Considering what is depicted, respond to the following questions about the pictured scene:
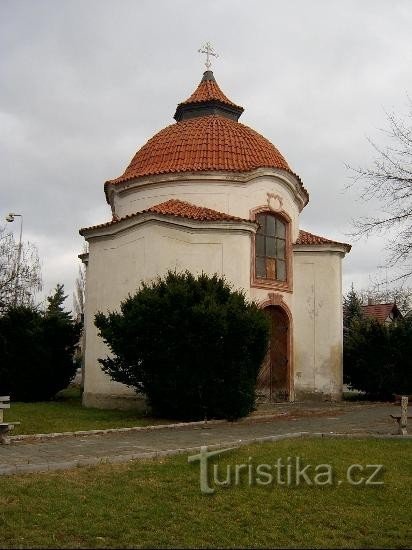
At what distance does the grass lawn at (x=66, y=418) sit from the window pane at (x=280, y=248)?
7.84 metres

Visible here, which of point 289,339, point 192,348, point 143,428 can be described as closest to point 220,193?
point 289,339

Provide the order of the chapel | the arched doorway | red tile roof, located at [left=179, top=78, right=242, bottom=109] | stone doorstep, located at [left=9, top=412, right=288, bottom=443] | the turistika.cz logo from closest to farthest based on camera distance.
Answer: the turistika.cz logo < stone doorstep, located at [left=9, top=412, right=288, bottom=443] < the chapel < the arched doorway < red tile roof, located at [left=179, top=78, right=242, bottom=109]

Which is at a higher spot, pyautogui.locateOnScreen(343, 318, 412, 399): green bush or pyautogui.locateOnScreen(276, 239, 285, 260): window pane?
pyautogui.locateOnScreen(276, 239, 285, 260): window pane

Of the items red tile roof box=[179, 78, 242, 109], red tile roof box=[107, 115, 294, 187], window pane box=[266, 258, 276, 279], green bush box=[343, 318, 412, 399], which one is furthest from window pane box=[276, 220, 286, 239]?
red tile roof box=[179, 78, 242, 109]

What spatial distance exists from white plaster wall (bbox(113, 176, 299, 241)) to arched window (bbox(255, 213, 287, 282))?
617 mm

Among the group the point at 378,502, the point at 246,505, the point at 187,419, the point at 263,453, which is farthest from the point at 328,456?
the point at 187,419

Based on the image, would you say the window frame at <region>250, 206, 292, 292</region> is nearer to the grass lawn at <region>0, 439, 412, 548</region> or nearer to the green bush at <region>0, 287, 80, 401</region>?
the green bush at <region>0, 287, 80, 401</region>

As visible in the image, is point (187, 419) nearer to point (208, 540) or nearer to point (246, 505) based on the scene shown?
point (246, 505)

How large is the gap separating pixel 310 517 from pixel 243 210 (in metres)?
15.0

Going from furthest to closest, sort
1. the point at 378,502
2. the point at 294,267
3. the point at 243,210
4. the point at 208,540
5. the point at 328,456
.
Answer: the point at 294,267, the point at 243,210, the point at 328,456, the point at 378,502, the point at 208,540

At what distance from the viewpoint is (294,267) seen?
884 inches

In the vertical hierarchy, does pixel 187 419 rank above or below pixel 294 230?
below

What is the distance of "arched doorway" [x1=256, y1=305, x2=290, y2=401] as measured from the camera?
21.4 m

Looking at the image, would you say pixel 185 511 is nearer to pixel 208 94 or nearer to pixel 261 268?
pixel 261 268
